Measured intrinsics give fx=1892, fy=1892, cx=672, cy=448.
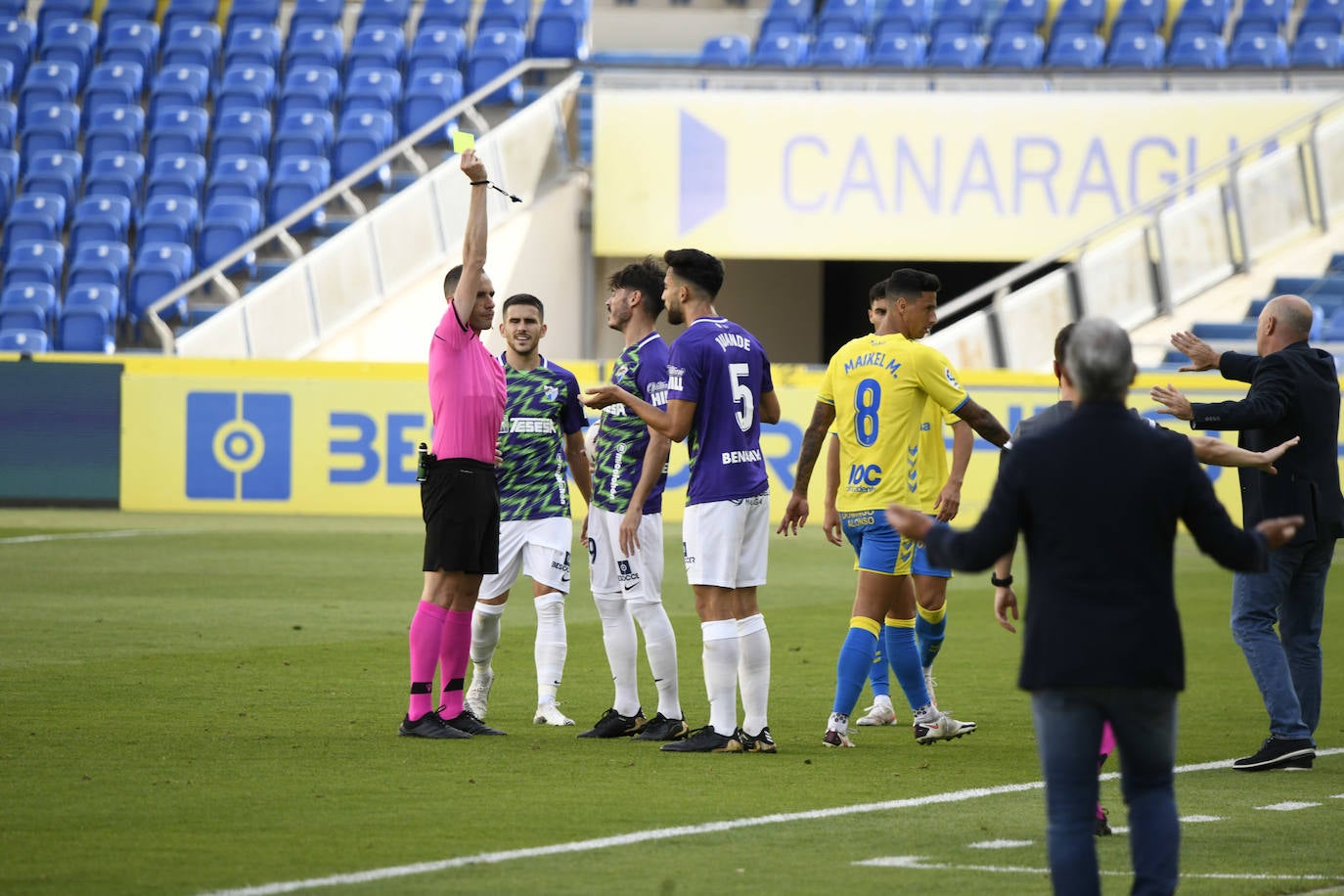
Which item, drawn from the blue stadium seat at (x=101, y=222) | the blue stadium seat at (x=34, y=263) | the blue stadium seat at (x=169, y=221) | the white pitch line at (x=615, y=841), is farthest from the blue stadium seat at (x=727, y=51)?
the white pitch line at (x=615, y=841)

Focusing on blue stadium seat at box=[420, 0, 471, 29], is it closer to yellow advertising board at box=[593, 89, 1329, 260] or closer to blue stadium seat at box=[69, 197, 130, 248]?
yellow advertising board at box=[593, 89, 1329, 260]

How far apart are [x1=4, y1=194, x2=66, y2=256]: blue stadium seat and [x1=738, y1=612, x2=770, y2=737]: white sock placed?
21.8 m

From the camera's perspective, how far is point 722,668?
27.6 ft

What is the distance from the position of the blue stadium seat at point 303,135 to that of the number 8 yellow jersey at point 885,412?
69.2 feet

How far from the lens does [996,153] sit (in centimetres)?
2730

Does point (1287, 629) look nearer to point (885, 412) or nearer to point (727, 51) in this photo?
point (885, 412)

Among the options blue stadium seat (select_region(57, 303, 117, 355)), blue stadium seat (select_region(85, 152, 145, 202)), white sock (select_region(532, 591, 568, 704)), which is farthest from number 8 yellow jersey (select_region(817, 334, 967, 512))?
blue stadium seat (select_region(85, 152, 145, 202))

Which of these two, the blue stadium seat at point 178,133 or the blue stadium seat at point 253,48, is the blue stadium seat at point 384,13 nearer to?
the blue stadium seat at point 253,48

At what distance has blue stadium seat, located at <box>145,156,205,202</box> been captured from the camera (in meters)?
28.3

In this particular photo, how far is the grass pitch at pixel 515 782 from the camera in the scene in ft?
19.7

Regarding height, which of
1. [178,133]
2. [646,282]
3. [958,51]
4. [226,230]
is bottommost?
[646,282]

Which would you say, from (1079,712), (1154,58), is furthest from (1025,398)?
(1079,712)

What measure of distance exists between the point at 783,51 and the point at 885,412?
21.7 meters

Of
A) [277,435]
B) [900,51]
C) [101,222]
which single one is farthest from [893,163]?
[101,222]
